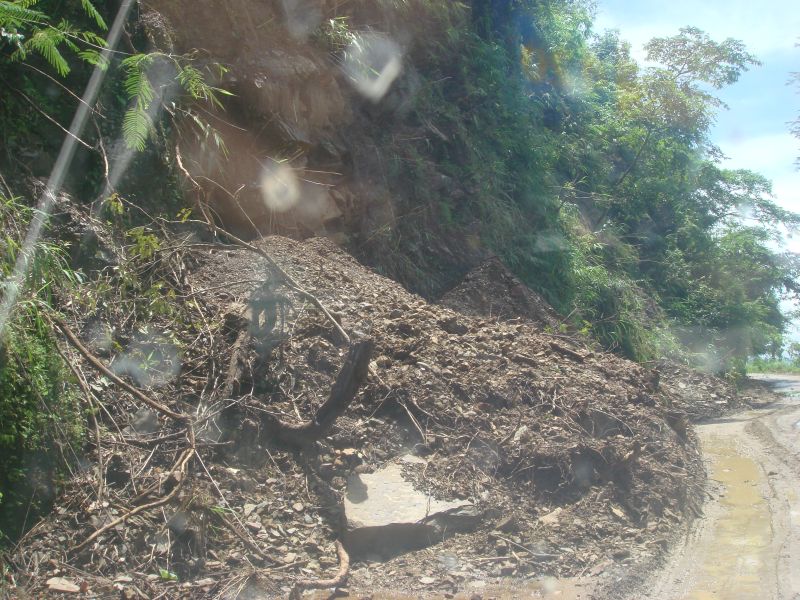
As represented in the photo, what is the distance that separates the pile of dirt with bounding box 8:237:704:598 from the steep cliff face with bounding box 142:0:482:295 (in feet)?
2.31

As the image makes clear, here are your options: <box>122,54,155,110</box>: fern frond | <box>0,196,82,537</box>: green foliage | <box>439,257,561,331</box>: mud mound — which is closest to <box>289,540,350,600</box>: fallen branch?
<box>0,196,82,537</box>: green foliage

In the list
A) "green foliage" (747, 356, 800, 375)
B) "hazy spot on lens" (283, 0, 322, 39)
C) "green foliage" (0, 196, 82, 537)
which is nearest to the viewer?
"green foliage" (0, 196, 82, 537)

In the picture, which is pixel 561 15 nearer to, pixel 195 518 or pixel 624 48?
pixel 624 48

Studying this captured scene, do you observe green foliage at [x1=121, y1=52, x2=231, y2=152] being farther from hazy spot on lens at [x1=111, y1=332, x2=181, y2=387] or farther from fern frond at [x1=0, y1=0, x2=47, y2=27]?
hazy spot on lens at [x1=111, y1=332, x2=181, y2=387]

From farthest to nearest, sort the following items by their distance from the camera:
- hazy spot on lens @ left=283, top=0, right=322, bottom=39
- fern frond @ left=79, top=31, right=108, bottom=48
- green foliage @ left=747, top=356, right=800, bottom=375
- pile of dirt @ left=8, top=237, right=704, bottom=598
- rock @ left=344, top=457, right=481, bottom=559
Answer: green foliage @ left=747, top=356, right=800, bottom=375, hazy spot on lens @ left=283, top=0, right=322, bottom=39, rock @ left=344, top=457, right=481, bottom=559, pile of dirt @ left=8, top=237, right=704, bottom=598, fern frond @ left=79, top=31, right=108, bottom=48

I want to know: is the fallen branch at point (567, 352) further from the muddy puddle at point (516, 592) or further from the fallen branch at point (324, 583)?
the fallen branch at point (324, 583)

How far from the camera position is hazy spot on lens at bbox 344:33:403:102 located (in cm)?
923

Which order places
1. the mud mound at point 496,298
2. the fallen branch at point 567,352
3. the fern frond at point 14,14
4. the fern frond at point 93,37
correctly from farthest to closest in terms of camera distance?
the mud mound at point 496,298 → the fallen branch at point 567,352 → the fern frond at point 93,37 → the fern frond at point 14,14

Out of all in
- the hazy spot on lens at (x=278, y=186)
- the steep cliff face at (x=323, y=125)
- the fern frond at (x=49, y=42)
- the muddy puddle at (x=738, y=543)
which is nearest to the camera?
the fern frond at (x=49, y=42)

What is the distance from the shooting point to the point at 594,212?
16.2 meters

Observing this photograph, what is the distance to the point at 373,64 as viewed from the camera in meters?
9.82

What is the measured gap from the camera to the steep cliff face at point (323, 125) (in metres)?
7.46

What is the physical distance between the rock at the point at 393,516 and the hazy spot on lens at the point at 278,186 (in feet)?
11.2

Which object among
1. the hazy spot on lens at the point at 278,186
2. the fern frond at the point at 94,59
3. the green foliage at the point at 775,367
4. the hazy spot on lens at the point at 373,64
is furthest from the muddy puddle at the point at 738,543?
the green foliage at the point at 775,367
